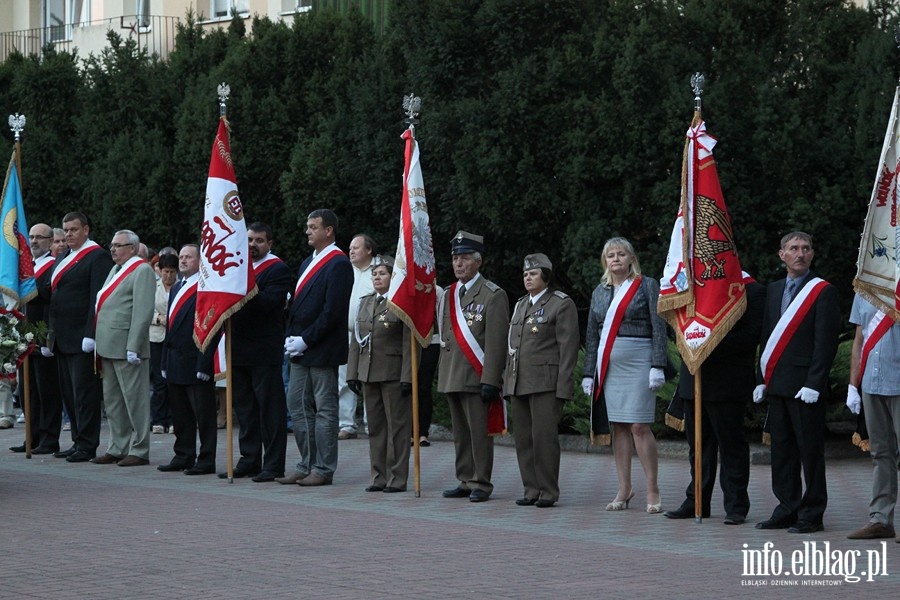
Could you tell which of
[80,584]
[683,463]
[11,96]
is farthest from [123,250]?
[11,96]

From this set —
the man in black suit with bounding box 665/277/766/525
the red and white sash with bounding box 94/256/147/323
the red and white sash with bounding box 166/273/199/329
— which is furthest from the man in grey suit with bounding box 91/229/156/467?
the man in black suit with bounding box 665/277/766/525

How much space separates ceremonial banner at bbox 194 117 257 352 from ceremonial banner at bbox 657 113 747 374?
150 inches

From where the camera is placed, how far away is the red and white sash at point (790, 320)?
10289 mm

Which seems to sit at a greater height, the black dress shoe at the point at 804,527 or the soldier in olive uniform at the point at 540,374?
the soldier in olive uniform at the point at 540,374

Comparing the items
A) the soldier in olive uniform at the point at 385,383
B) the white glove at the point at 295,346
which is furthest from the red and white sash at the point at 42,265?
the soldier in olive uniform at the point at 385,383

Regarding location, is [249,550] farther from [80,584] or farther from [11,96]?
[11,96]

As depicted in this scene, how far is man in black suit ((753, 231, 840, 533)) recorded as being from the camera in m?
10.2

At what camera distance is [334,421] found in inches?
511

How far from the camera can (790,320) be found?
33.9ft

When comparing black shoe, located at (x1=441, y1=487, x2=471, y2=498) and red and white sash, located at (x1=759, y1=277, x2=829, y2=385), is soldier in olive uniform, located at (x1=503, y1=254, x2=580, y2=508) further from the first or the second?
red and white sash, located at (x1=759, y1=277, x2=829, y2=385)

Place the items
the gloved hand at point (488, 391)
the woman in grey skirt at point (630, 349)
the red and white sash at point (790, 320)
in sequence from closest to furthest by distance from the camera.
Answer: the red and white sash at point (790, 320) < the woman in grey skirt at point (630, 349) < the gloved hand at point (488, 391)

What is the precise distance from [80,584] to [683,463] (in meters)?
7.80

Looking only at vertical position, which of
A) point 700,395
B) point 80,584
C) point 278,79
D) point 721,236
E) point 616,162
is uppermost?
point 278,79

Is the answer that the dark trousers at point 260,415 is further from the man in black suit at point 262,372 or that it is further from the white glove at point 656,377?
the white glove at point 656,377
